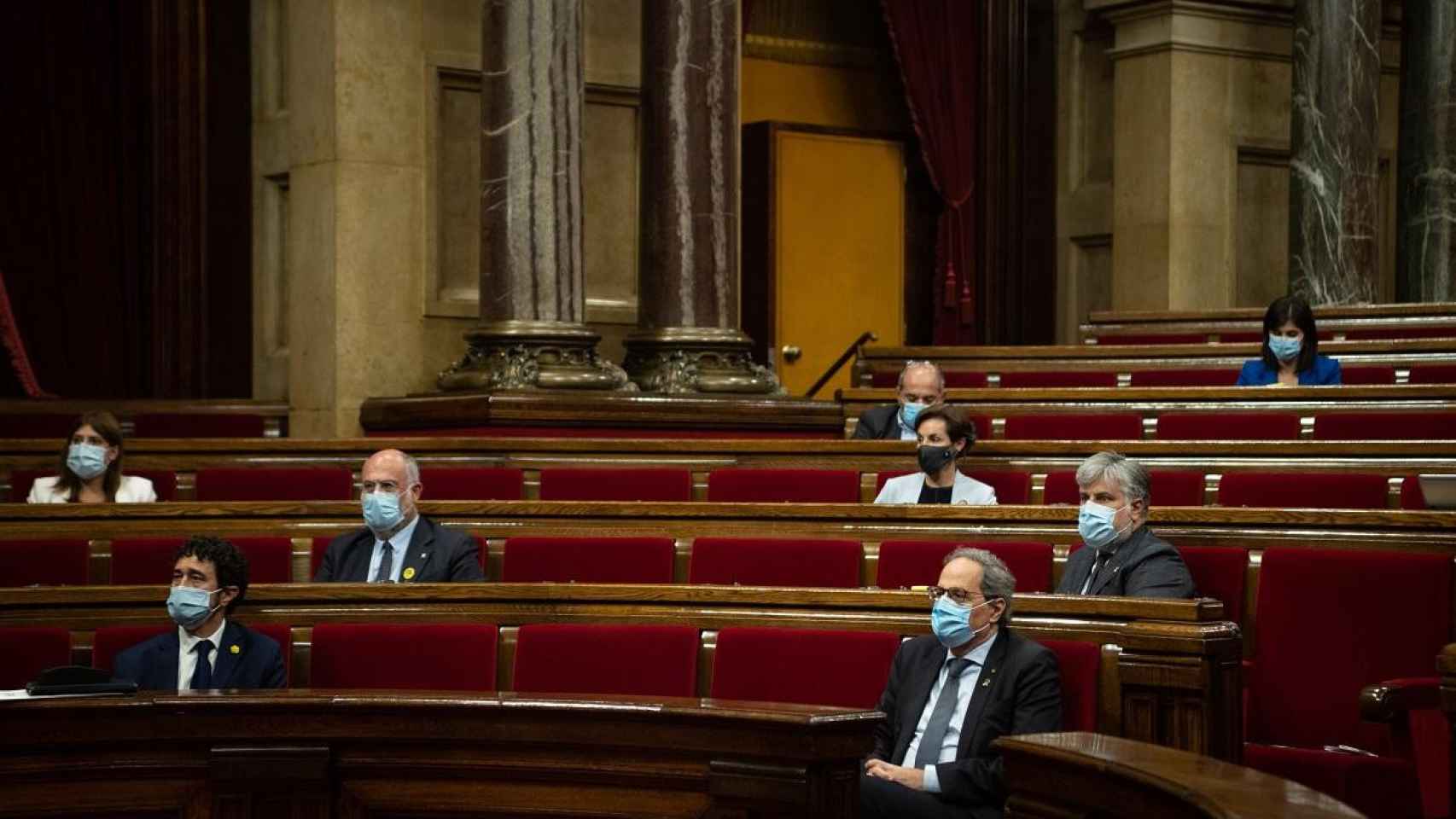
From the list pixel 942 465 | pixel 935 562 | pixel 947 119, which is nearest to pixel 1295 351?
pixel 942 465

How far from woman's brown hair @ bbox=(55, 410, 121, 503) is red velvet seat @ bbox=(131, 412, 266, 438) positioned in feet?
8.36

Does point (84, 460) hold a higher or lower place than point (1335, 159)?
lower

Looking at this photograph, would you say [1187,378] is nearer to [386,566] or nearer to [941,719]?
[386,566]

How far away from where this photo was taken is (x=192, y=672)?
433cm

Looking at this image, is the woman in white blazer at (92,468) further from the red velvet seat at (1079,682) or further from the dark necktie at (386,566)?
the red velvet seat at (1079,682)

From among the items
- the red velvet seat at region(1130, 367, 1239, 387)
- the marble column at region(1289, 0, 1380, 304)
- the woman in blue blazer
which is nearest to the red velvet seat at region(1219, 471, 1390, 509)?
the woman in blue blazer

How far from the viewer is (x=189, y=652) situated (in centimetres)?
437

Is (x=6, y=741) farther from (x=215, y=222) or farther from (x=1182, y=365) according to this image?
(x=215, y=222)

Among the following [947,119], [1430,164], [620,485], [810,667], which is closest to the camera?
[810,667]

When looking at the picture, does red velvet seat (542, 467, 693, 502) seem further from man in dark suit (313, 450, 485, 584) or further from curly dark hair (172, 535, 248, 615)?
curly dark hair (172, 535, 248, 615)

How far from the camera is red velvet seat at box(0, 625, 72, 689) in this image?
4348 mm

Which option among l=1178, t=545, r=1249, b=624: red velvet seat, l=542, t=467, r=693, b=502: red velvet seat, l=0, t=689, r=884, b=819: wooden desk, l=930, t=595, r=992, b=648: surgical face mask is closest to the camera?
l=0, t=689, r=884, b=819: wooden desk

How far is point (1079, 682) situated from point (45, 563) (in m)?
2.79

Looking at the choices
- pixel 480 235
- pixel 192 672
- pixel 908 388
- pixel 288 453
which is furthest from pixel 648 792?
pixel 480 235
